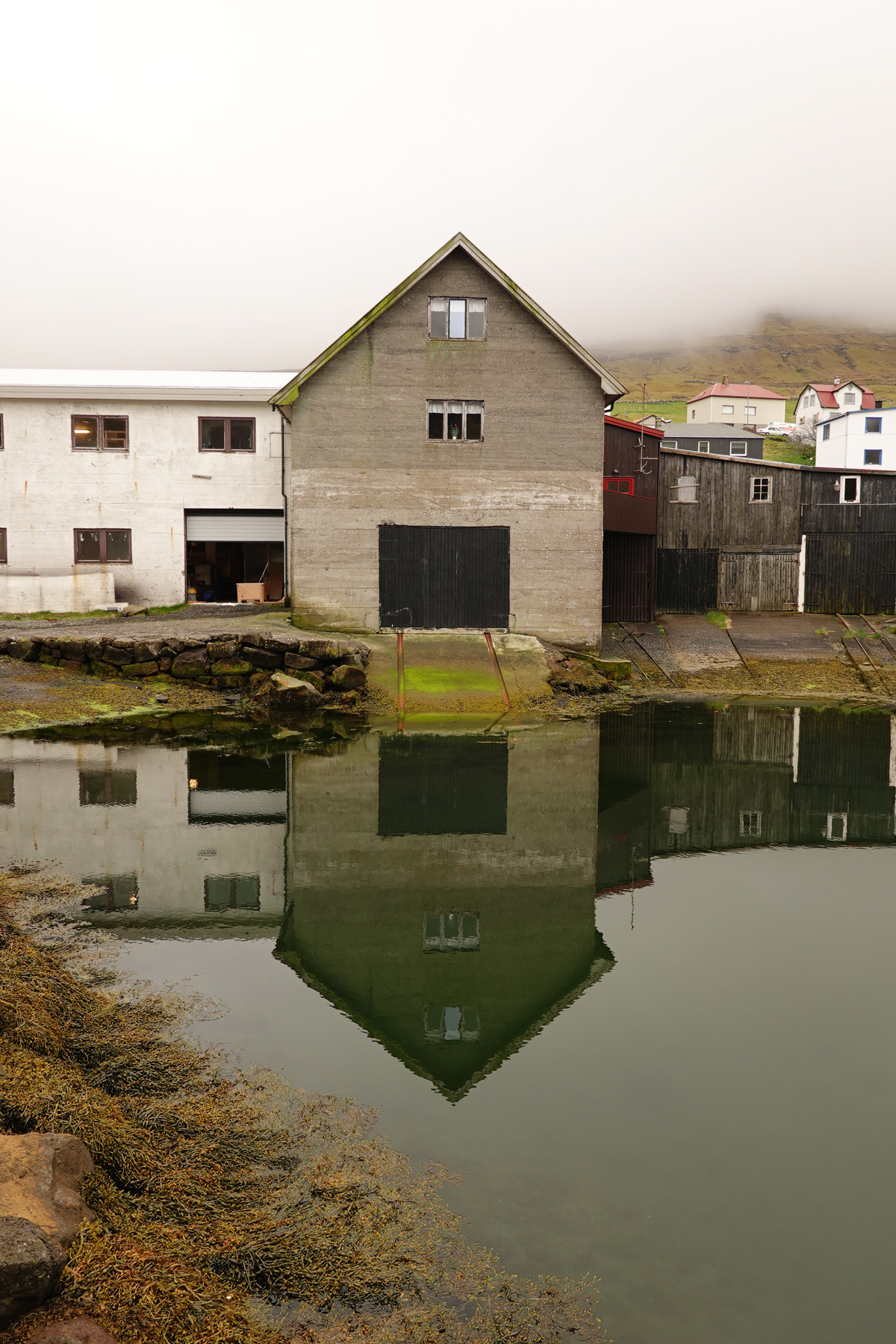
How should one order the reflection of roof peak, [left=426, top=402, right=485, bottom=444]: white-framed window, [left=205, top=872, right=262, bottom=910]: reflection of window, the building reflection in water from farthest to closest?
[left=426, top=402, right=485, bottom=444]: white-framed window
[left=205, top=872, right=262, bottom=910]: reflection of window
the building reflection in water
the reflection of roof peak

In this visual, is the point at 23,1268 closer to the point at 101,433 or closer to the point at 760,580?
the point at 101,433

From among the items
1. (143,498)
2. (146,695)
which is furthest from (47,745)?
(143,498)

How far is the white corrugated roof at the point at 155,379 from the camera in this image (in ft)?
105

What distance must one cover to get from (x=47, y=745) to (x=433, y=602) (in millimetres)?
12429

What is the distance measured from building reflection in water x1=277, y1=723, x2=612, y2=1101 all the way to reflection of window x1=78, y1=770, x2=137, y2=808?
253 cm

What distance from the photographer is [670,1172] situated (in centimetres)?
582

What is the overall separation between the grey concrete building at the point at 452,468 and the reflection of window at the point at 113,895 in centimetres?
1669

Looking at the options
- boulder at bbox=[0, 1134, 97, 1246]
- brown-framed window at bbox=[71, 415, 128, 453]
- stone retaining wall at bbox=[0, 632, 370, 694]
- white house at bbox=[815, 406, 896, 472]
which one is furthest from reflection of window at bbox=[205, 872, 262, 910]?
white house at bbox=[815, 406, 896, 472]

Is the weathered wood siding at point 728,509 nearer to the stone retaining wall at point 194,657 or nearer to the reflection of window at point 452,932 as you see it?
the stone retaining wall at point 194,657

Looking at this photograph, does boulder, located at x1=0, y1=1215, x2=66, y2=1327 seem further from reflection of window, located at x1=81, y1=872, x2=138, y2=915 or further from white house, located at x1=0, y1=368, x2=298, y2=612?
white house, located at x1=0, y1=368, x2=298, y2=612

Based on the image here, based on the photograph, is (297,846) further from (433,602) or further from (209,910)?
(433,602)

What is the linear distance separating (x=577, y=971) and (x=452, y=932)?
4.82 ft

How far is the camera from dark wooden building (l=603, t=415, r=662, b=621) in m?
31.1

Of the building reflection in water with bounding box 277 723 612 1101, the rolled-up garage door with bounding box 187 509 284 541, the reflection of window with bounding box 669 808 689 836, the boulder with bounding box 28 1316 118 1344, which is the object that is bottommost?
the reflection of window with bounding box 669 808 689 836
